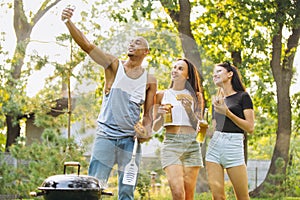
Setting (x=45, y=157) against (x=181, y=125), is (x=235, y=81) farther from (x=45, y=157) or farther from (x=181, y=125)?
(x=45, y=157)

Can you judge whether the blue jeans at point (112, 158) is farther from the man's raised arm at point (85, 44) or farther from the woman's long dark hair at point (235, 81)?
the woman's long dark hair at point (235, 81)

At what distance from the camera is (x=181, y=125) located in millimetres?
4402

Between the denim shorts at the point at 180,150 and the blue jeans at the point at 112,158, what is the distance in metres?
0.77

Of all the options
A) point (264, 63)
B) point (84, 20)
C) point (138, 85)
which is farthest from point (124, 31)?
point (264, 63)

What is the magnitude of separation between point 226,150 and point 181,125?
0.46 meters

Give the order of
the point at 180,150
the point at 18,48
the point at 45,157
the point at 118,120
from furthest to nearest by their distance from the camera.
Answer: the point at 18,48 < the point at 45,157 < the point at 180,150 < the point at 118,120

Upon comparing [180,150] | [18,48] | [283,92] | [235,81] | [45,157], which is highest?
[18,48]

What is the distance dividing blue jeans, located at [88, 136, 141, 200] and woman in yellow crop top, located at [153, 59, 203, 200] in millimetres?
548

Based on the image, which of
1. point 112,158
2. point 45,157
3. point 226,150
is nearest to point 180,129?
point 226,150

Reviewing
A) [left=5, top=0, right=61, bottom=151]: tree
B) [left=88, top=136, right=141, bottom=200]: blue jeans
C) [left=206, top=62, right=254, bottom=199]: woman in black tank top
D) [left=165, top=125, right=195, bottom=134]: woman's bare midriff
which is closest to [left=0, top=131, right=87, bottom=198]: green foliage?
[left=5, top=0, right=61, bottom=151]: tree

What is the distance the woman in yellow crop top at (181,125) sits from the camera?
14.1ft

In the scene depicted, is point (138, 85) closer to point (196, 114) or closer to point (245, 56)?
point (196, 114)

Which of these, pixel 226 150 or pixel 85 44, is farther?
pixel 226 150

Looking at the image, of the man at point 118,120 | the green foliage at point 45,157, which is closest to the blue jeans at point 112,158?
the man at point 118,120
